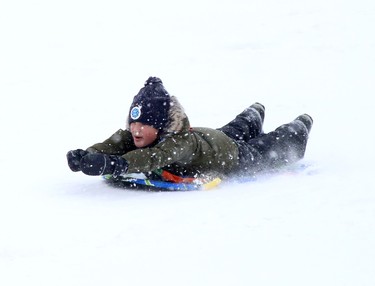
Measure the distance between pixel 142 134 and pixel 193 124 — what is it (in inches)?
114

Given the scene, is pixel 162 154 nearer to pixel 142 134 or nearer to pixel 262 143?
pixel 142 134

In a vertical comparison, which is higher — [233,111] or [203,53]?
[203,53]

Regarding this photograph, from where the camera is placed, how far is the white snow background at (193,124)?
3.11 meters

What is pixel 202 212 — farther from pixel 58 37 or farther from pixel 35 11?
pixel 35 11

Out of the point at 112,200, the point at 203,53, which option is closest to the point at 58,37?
the point at 203,53

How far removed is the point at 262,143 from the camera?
5.65 metres

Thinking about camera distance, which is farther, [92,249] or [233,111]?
[233,111]

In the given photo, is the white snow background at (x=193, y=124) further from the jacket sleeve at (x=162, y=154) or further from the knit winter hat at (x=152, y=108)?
the knit winter hat at (x=152, y=108)

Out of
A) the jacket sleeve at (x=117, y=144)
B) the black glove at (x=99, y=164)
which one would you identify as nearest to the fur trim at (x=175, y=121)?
the jacket sleeve at (x=117, y=144)

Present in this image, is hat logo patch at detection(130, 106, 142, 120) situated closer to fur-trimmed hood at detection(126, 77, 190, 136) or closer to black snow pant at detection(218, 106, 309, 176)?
fur-trimmed hood at detection(126, 77, 190, 136)

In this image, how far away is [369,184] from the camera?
13.7 feet

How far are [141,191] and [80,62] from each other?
578 centimetres

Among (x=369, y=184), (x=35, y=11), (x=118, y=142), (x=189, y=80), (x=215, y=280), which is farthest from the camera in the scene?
(x=35, y=11)

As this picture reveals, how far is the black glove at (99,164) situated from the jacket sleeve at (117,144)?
651mm
